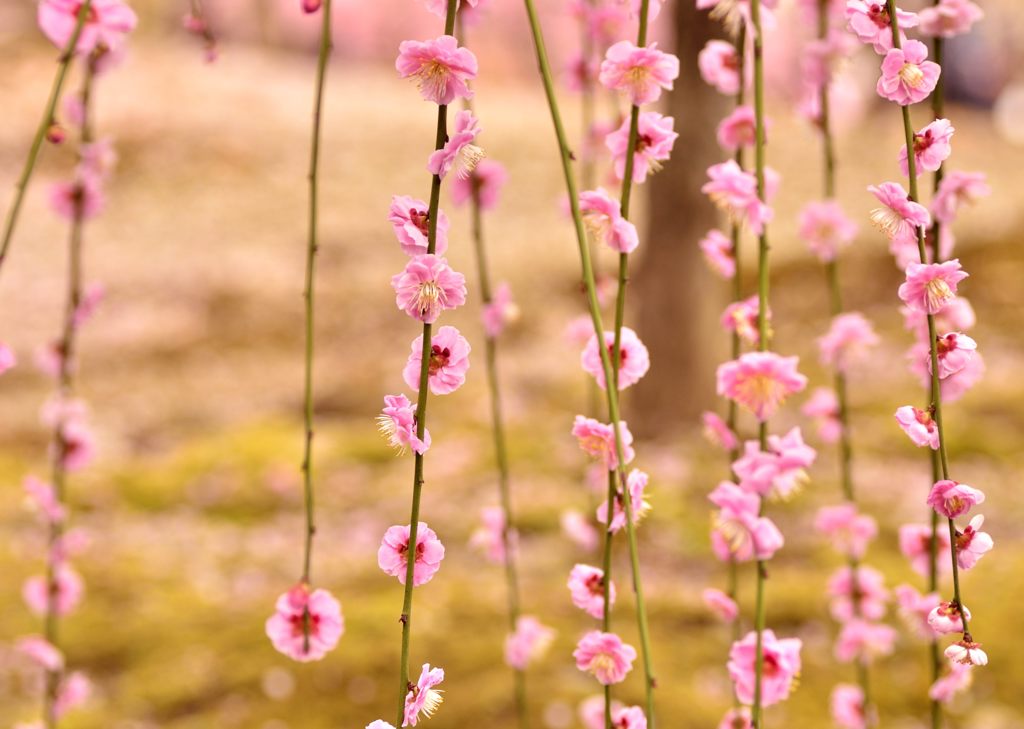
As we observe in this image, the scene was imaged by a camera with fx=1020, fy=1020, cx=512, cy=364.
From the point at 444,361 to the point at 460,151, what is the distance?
0.14 metres

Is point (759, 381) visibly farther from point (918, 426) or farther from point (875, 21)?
point (875, 21)

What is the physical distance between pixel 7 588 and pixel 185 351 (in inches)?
129

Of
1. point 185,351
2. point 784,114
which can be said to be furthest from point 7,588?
point 784,114

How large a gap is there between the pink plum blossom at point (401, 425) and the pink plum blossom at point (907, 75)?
13.8 inches

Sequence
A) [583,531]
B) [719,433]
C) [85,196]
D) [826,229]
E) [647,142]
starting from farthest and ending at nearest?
[583,531]
[85,196]
[826,229]
[719,433]
[647,142]

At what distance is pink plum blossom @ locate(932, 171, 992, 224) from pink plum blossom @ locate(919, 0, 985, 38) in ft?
0.40

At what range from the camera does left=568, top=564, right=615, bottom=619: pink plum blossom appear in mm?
737

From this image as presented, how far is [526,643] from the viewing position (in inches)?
47.7

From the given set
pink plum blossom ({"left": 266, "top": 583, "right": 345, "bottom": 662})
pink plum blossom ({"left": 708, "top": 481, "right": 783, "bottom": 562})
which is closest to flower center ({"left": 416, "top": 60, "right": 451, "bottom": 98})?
pink plum blossom ({"left": 708, "top": 481, "right": 783, "bottom": 562})

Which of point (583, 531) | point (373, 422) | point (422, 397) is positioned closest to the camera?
point (422, 397)

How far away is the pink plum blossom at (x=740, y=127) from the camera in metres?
0.93

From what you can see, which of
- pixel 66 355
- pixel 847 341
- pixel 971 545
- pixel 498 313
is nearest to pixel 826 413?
pixel 847 341

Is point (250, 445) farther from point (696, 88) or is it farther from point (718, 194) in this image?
point (718, 194)

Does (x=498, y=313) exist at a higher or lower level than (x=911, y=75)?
higher
